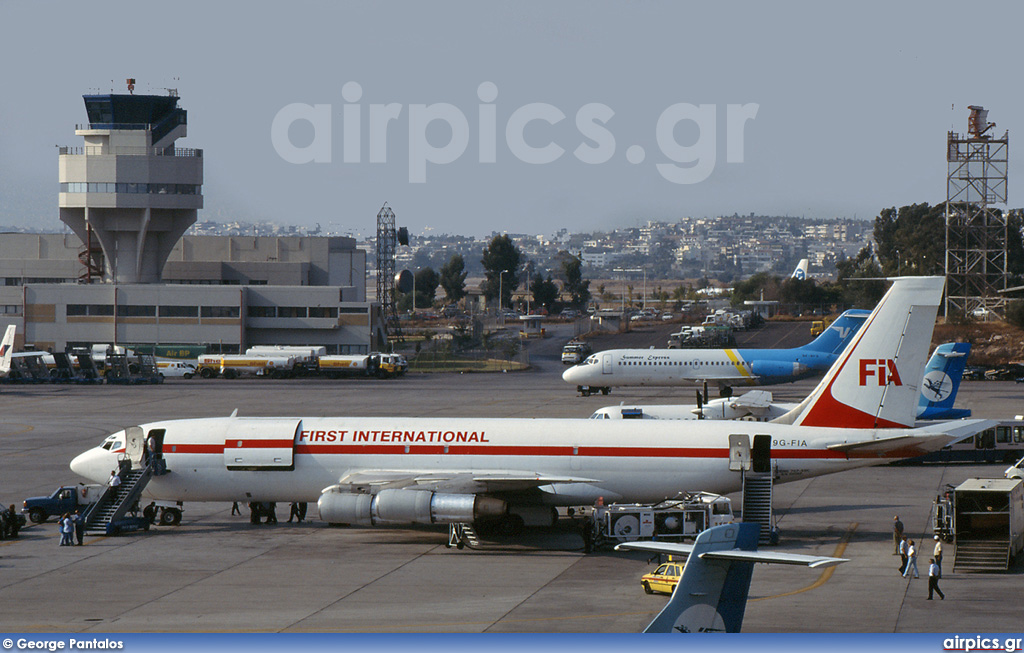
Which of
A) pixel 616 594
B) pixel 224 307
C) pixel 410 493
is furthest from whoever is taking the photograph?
pixel 224 307

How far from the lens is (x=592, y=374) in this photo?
94.6 m

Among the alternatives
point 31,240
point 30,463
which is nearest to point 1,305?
point 31,240

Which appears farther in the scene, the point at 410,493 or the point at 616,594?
the point at 410,493

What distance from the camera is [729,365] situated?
9212 cm

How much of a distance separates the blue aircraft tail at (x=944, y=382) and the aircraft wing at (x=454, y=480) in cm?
2869

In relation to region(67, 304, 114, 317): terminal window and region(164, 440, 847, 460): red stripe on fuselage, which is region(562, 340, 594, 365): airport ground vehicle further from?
region(164, 440, 847, 460): red stripe on fuselage

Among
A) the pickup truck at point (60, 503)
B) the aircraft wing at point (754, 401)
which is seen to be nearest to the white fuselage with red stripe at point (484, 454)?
the pickup truck at point (60, 503)

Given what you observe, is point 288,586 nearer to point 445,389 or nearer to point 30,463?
point 30,463

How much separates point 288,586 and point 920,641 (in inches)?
1010

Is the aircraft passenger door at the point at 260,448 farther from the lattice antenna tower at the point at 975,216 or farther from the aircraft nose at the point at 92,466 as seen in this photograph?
the lattice antenna tower at the point at 975,216

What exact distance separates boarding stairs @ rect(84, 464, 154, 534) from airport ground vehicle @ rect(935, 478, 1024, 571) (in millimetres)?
28484

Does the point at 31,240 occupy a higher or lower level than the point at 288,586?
higher

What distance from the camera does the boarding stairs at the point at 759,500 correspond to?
125ft

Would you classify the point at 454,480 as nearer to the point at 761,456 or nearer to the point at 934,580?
the point at 761,456
